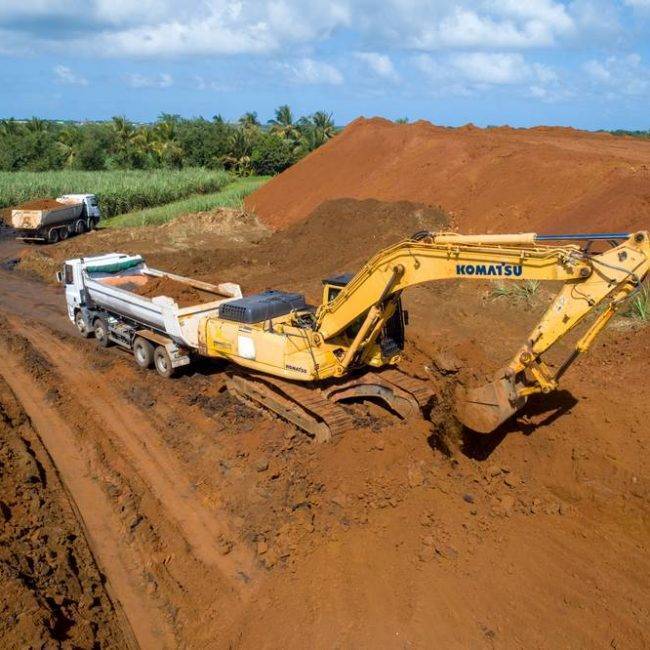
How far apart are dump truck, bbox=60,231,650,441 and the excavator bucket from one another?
1 cm

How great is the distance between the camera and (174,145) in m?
54.7

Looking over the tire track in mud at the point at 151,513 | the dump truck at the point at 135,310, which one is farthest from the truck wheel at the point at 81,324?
the tire track in mud at the point at 151,513

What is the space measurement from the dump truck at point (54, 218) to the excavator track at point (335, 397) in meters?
22.2

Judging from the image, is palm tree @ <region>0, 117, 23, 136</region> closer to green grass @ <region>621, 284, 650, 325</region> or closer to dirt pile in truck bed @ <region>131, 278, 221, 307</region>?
dirt pile in truck bed @ <region>131, 278, 221, 307</region>

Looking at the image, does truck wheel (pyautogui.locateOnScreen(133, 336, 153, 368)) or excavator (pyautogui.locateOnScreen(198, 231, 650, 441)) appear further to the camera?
truck wheel (pyautogui.locateOnScreen(133, 336, 153, 368))

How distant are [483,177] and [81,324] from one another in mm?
16552

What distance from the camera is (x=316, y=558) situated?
25.2 ft

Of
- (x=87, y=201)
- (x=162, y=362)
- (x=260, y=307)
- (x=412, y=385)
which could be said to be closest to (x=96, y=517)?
(x=260, y=307)

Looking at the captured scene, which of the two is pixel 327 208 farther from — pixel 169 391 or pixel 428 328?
pixel 169 391

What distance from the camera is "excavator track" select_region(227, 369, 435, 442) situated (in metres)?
9.69

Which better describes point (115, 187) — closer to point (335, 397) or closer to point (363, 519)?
point (335, 397)

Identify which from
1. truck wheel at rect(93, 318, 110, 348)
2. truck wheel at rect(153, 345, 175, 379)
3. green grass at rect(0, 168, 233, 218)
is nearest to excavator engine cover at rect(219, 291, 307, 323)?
truck wheel at rect(153, 345, 175, 379)

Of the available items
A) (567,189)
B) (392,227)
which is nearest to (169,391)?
(392,227)

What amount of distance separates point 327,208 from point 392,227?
404 cm
